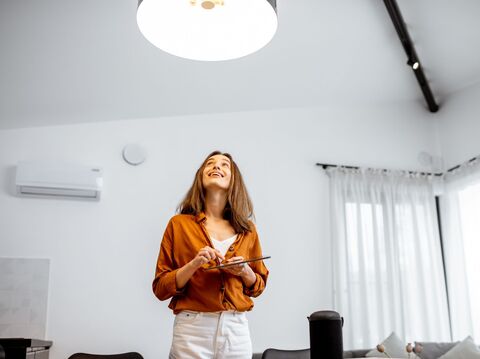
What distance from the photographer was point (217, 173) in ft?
6.71

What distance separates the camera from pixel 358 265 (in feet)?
12.7

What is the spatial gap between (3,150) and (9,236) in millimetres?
556

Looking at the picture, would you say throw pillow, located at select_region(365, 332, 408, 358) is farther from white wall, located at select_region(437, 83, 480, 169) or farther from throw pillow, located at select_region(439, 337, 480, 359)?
white wall, located at select_region(437, 83, 480, 169)

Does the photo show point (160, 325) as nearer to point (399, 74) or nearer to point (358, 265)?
point (358, 265)

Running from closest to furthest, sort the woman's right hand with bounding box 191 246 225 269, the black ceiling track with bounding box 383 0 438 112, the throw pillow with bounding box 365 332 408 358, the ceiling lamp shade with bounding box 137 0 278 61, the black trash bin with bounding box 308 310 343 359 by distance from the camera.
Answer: the black trash bin with bounding box 308 310 343 359 < the woman's right hand with bounding box 191 246 225 269 < the ceiling lamp shade with bounding box 137 0 278 61 < the black ceiling track with bounding box 383 0 438 112 < the throw pillow with bounding box 365 332 408 358

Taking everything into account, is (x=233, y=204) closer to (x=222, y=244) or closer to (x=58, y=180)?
(x=222, y=244)

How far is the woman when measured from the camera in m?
1.69

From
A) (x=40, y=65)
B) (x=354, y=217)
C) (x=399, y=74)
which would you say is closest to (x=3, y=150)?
(x=40, y=65)

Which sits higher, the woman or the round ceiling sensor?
the round ceiling sensor

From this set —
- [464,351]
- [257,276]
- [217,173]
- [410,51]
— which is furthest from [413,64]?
[257,276]

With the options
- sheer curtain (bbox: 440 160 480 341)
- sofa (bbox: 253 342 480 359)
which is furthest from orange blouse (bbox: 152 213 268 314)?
sheer curtain (bbox: 440 160 480 341)

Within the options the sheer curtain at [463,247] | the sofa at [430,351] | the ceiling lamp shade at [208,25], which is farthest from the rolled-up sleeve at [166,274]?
the sheer curtain at [463,247]

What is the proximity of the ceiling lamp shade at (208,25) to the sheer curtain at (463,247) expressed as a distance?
2671 millimetres

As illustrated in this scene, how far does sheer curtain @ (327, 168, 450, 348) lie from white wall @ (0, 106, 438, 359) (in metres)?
0.12
